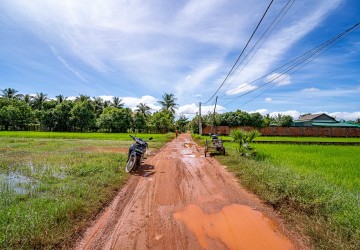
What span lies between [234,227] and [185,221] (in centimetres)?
93

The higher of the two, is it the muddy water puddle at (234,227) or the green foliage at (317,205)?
the green foliage at (317,205)

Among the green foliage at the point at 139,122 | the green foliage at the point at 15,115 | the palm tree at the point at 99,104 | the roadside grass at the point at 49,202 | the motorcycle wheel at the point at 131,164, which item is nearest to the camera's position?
the roadside grass at the point at 49,202

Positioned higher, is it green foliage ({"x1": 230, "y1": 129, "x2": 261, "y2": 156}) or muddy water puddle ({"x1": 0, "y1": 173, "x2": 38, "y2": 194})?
green foliage ({"x1": 230, "y1": 129, "x2": 261, "y2": 156})

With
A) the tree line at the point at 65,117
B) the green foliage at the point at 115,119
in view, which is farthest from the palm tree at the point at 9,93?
the green foliage at the point at 115,119

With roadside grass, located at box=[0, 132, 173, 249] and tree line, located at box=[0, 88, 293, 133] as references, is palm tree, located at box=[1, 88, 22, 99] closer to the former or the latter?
tree line, located at box=[0, 88, 293, 133]

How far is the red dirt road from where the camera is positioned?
3.40 metres

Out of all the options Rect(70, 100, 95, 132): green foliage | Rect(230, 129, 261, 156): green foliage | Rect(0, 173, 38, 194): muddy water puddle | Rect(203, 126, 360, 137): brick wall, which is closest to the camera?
Rect(0, 173, 38, 194): muddy water puddle

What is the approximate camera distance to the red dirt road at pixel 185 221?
340cm

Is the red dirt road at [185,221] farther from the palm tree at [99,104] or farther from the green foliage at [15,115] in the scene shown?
the palm tree at [99,104]

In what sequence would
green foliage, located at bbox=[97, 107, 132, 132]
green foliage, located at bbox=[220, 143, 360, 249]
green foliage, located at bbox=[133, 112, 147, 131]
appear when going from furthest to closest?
green foliage, located at bbox=[133, 112, 147, 131], green foliage, located at bbox=[97, 107, 132, 132], green foliage, located at bbox=[220, 143, 360, 249]

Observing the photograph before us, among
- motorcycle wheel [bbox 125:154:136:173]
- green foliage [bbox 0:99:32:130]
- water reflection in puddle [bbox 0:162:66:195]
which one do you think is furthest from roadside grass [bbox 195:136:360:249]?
green foliage [bbox 0:99:32:130]

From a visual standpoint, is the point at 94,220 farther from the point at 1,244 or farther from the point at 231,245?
the point at 231,245

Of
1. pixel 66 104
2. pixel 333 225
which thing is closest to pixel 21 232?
pixel 333 225

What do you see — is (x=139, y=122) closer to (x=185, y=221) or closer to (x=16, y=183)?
(x=16, y=183)
